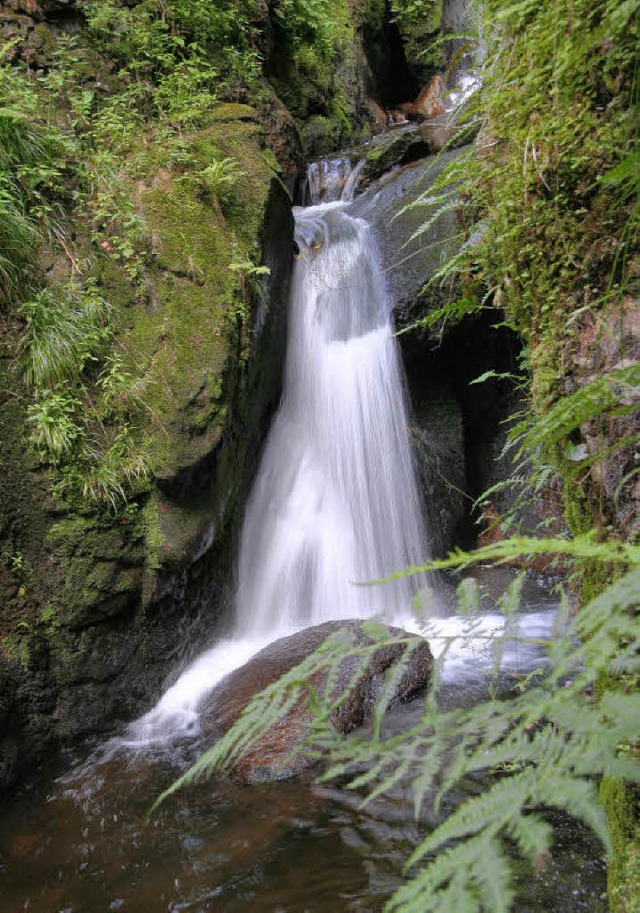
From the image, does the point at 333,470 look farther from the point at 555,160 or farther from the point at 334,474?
the point at 555,160

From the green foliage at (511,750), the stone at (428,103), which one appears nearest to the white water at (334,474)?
the green foliage at (511,750)

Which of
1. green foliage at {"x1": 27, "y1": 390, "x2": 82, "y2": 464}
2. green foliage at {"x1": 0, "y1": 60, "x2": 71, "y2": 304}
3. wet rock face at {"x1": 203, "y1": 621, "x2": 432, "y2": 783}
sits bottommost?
wet rock face at {"x1": 203, "y1": 621, "x2": 432, "y2": 783}

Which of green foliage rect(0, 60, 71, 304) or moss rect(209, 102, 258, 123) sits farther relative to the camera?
moss rect(209, 102, 258, 123)

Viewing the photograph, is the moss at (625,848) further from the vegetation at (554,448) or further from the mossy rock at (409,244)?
the mossy rock at (409,244)

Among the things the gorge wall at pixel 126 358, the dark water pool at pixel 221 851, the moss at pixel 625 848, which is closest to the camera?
the moss at pixel 625 848

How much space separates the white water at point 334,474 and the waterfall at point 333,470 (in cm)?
1

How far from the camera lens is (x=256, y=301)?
19.7ft

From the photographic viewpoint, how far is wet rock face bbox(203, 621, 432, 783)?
376 centimetres

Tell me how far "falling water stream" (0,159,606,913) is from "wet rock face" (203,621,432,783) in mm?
170

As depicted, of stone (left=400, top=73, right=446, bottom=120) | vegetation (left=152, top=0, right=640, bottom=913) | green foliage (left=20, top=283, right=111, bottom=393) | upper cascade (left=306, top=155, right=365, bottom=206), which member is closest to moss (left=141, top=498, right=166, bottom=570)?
green foliage (left=20, top=283, right=111, bottom=393)

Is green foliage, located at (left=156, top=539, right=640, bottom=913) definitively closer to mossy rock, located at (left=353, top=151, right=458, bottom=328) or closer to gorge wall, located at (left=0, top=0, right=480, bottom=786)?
gorge wall, located at (left=0, top=0, right=480, bottom=786)

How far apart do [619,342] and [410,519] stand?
20.0ft

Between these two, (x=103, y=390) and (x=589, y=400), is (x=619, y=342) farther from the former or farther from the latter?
(x=103, y=390)

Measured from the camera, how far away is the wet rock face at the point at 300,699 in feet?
12.3
